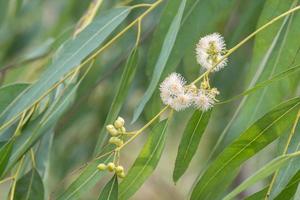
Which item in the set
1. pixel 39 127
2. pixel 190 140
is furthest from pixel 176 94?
pixel 39 127

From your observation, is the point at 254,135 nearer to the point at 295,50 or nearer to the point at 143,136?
the point at 295,50

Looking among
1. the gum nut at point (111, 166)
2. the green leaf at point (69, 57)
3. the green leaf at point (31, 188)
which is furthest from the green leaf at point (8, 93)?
the gum nut at point (111, 166)

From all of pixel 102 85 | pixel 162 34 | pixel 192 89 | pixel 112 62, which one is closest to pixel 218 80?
pixel 112 62

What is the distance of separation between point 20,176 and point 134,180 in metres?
0.31

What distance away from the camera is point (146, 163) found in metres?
1.29

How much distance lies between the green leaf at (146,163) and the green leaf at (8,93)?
35cm

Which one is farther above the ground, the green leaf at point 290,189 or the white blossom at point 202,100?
the white blossom at point 202,100

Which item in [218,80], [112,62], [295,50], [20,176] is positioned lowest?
[295,50]

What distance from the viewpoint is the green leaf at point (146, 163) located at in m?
1.28

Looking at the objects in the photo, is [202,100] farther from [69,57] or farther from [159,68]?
[69,57]

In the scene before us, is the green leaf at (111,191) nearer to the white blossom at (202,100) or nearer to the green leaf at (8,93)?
the white blossom at (202,100)

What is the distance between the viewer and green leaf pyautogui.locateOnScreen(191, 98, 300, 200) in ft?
4.12

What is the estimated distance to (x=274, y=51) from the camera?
1.52m

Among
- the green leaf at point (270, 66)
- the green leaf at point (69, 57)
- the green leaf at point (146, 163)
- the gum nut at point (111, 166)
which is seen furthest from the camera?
the green leaf at point (270, 66)
